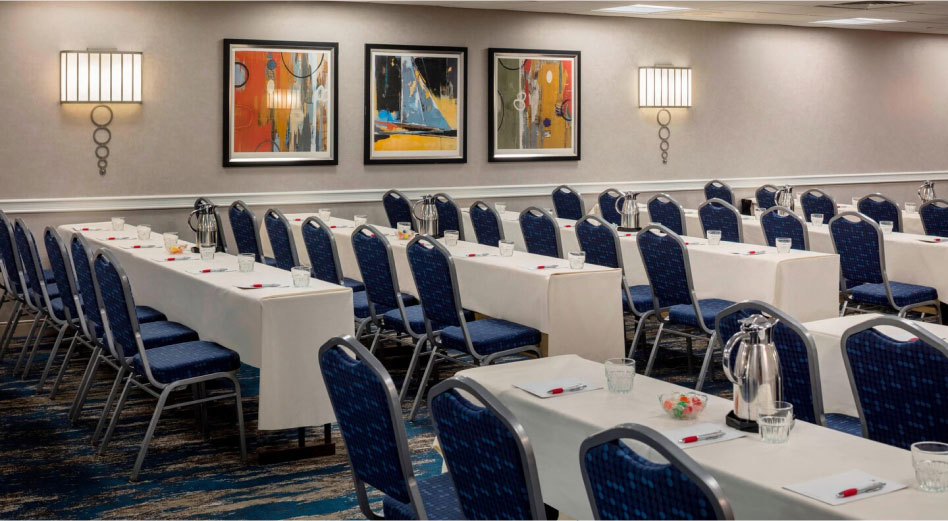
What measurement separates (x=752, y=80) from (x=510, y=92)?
3292mm

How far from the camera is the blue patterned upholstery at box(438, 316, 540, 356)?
5.32 metres

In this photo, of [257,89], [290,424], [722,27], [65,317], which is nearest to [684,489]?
[290,424]

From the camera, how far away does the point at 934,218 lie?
8.08 m

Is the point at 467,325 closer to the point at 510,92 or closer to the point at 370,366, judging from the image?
the point at 370,366

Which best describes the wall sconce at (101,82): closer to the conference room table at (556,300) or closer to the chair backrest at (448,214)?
the chair backrest at (448,214)

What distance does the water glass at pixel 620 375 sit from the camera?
319cm

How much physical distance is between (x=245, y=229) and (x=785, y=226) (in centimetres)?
389

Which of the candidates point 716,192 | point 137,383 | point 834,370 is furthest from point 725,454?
point 716,192

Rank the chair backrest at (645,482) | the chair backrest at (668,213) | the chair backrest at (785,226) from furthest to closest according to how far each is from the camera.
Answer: the chair backrest at (668,213), the chair backrest at (785,226), the chair backrest at (645,482)

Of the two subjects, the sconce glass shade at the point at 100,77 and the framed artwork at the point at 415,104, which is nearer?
the sconce glass shade at the point at 100,77

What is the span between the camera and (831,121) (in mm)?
12727

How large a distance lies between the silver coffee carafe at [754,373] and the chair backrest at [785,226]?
14.9ft

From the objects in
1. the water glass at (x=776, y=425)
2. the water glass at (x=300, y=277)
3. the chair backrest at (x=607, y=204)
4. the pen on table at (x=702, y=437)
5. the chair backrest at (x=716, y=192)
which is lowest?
the pen on table at (x=702, y=437)

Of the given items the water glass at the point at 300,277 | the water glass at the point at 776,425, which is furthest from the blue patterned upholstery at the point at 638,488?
the water glass at the point at 300,277
